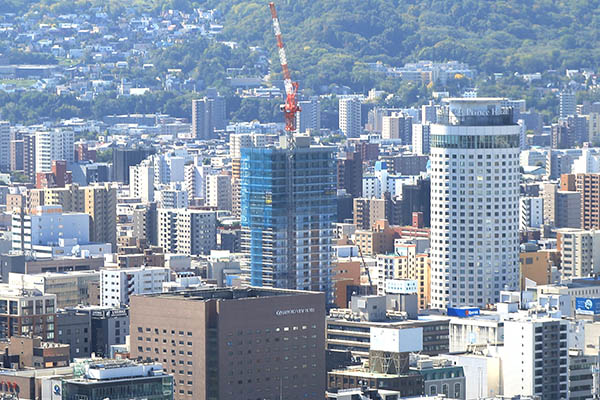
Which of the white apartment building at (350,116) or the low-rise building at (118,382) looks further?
the white apartment building at (350,116)

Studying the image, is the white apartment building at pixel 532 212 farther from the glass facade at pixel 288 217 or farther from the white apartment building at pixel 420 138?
the white apartment building at pixel 420 138

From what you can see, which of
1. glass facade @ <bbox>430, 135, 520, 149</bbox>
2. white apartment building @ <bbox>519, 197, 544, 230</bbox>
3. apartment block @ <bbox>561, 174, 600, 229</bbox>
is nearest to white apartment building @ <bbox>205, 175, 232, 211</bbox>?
white apartment building @ <bbox>519, 197, 544, 230</bbox>

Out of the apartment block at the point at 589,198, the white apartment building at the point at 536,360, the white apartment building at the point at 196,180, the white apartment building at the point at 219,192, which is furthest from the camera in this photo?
the white apartment building at the point at 196,180

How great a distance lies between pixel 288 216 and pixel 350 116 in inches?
4062

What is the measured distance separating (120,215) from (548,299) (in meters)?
51.5

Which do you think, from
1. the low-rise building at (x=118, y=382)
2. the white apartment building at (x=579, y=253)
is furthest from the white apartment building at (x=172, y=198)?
the low-rise building at (x=118, y=382)

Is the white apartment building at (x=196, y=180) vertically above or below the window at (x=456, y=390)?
above

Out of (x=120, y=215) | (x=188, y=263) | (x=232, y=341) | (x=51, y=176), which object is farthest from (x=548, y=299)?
(x=51, y=176)

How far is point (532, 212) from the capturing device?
119125 mm

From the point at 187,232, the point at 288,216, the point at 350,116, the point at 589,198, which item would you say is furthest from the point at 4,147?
the point at 288,216

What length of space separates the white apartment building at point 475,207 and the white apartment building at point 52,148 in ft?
225

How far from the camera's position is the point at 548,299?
3059 inches

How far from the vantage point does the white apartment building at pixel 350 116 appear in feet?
618

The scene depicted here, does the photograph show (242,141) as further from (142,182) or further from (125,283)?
(125,283)
